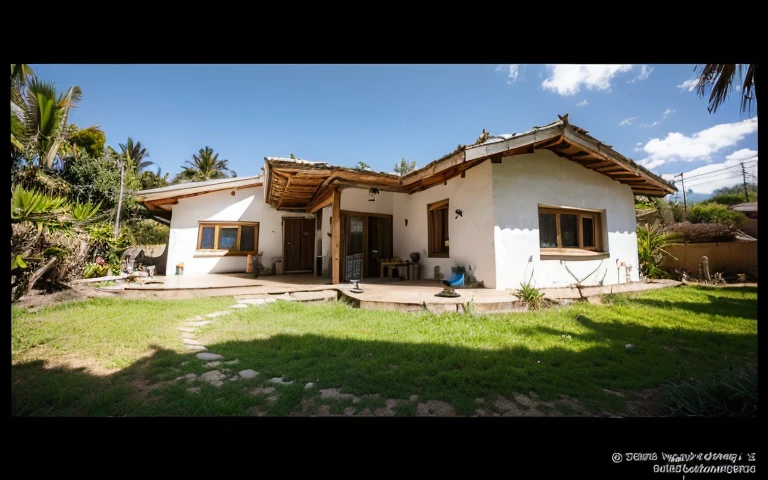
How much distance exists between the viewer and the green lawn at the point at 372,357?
6.47 ft

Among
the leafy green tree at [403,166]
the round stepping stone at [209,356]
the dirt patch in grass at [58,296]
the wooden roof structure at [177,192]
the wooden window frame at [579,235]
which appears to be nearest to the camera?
the round stepping stone at [209,356]

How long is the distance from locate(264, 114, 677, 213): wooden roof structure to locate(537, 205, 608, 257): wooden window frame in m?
1.18

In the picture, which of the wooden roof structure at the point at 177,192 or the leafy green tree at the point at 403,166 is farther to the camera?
the leafy green tree at the point at 403,166

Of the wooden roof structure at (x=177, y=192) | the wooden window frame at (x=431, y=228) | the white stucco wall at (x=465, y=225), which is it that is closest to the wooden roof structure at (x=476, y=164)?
the white stucco wall at (x=465, y=225)

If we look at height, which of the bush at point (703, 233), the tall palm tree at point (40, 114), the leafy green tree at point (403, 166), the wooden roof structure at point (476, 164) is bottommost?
the bush at point (703, 233)

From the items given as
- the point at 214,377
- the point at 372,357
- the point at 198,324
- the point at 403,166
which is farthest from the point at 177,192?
the point at 403,166

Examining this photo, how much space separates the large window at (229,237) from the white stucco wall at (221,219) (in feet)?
0.58

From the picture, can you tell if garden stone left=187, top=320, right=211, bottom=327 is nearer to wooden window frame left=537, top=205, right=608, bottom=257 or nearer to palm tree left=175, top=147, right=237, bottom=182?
wooden window frame left=537, top=205, right=608, bottom=257

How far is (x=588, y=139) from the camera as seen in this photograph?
235 inches

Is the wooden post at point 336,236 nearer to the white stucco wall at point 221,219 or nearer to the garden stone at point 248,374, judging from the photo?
the garden stone at point 248,374

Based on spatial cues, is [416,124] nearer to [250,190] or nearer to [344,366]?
[344,366]
